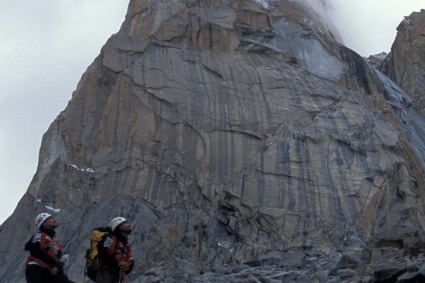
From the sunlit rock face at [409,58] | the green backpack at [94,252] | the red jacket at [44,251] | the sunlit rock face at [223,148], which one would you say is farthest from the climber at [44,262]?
the sunlit rock face at [409,58]

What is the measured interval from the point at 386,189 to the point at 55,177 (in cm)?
1232

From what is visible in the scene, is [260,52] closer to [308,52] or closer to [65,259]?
[308,52]

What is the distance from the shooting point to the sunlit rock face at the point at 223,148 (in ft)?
120

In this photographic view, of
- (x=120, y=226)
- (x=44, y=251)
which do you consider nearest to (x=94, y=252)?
(x=120, y=226)

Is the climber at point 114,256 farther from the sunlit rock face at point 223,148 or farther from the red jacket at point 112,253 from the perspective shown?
the sunlit rock face at point 223,148

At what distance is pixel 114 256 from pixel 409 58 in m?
42.3

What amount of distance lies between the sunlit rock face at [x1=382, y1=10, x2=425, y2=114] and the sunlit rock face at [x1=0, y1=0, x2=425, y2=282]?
8025 mm

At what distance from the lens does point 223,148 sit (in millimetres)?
40031

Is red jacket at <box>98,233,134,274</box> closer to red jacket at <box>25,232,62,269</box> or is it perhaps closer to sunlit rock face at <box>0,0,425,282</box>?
red jacket at <box>25,232,62,269</box>

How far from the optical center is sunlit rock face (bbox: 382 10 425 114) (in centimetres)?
5512

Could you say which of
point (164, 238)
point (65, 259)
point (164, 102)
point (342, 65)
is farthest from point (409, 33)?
point (65, 259)

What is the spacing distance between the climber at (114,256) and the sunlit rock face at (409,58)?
3904cm

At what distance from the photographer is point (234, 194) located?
38250mm

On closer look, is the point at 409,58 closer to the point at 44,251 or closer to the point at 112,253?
the point at 112,253
